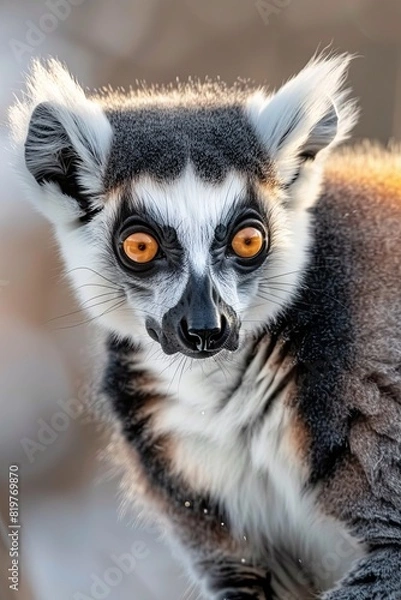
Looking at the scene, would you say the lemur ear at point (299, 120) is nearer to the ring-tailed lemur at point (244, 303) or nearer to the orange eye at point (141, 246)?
the ring-tailed lemur at point (244, 303)

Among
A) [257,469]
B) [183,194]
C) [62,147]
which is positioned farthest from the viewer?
[257,469]

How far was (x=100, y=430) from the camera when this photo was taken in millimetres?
1929

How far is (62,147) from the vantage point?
5.02ft

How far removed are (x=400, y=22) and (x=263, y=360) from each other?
115 cm

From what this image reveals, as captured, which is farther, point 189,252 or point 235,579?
point 235,579

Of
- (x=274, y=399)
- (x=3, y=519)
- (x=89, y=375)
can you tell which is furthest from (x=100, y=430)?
(x=274, y=399)
